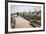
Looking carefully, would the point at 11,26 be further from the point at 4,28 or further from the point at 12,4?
the point at 12,4

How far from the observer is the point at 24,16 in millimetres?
1546

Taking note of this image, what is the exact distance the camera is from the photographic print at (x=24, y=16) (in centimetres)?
149

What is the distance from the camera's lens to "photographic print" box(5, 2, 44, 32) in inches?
58.7

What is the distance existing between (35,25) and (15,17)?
39cm

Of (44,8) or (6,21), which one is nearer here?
(6,21)

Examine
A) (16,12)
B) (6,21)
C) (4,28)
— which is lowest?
(4,28)

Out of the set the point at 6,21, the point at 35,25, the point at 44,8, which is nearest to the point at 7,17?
the point at 6,21

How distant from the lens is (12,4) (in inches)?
58.7

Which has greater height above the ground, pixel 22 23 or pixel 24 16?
pixel 24 16

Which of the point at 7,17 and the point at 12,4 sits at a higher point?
the point at 12,4
